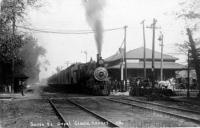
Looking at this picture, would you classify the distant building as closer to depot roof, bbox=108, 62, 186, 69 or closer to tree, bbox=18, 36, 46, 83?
depot roof, bbox=108, 62, 186, 69

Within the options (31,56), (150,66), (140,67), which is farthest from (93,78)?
(31,56)

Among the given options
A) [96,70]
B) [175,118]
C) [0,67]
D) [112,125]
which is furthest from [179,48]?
[0,67]

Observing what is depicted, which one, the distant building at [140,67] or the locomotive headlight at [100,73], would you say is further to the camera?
the distant building at [140,67]

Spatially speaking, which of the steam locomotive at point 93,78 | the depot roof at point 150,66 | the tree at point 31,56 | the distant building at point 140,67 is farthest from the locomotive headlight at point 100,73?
the tree at point 31,56

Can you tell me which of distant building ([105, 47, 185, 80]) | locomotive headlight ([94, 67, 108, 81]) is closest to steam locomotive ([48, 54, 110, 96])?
locomotive headlight ([94, 67, 108, 81])

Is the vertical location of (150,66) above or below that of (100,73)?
above

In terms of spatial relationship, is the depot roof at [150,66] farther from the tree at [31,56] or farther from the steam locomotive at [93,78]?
the steam locomotive at [93,78]

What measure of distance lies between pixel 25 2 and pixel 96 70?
11.4 metres

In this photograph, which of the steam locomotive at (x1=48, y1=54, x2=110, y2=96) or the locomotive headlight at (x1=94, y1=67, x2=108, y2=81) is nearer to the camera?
the locomotive headlight at (x1=94, y1=67, x2=108, y2=81)

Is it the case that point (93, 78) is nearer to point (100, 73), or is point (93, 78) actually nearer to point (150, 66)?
point (100, 73)

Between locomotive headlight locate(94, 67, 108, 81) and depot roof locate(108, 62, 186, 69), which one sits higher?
depot roof locate(108, 62, 186, 69)

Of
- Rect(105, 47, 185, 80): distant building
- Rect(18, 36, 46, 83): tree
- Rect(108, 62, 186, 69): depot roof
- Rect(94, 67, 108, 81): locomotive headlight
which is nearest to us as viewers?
Rect(94, 67, 108, 81): locomotive headlight

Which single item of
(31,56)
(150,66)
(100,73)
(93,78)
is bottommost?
(93,78)

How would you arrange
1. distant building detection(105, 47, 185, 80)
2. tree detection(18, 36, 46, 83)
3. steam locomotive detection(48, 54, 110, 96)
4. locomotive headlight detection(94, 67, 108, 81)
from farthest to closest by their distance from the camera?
1. tree detection(18, 36, 46, 83)
2. distant building detection(105, 47, 185, 80)
3. steam locomotive detection(48, 54, 110, 96)
4. locomotive headlight detection(94, 67, 108, 81)
